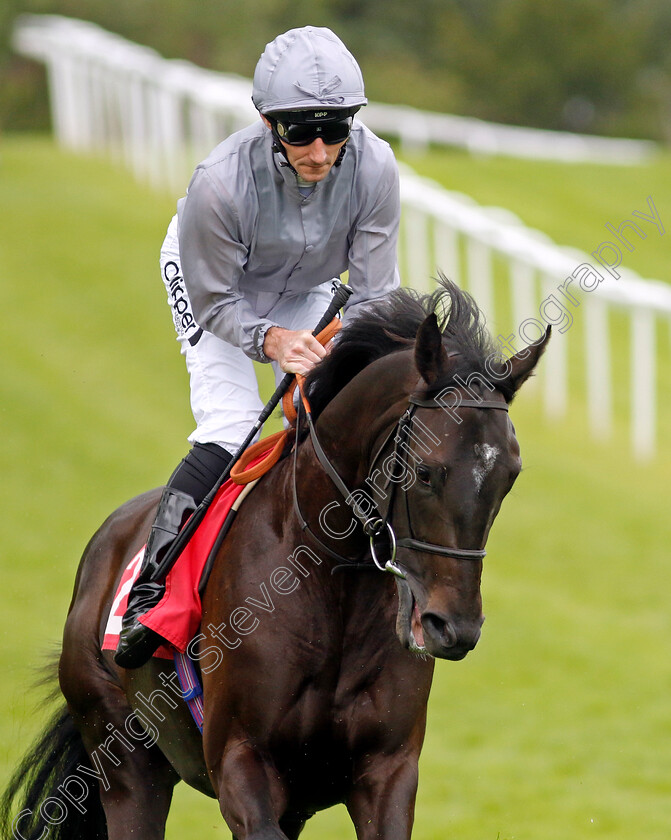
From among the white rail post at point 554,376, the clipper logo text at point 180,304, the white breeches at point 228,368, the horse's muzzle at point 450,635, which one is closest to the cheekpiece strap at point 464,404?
the horse's muzzle at point 450,635

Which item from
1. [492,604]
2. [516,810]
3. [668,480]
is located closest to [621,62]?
[668,480]

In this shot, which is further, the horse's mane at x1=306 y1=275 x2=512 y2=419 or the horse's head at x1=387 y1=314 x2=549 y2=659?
the horse's mane at x1=306 y1=275 x2=512 y2=419

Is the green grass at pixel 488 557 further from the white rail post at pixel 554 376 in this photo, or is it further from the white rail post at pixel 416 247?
the white rail post at pixel 416 247

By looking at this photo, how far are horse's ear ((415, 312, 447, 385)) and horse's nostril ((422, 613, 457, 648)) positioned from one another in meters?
0.57

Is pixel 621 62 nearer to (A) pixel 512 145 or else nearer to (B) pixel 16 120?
(A) pixel 512 145

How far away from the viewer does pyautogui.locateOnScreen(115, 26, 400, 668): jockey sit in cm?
377

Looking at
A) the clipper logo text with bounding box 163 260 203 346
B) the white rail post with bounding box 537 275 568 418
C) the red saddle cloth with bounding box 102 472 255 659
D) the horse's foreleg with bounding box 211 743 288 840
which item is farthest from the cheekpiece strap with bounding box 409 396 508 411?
the white rail post with bounding box 537 275 568 418

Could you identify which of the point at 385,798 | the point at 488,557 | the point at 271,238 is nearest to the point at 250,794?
the point at 385,798

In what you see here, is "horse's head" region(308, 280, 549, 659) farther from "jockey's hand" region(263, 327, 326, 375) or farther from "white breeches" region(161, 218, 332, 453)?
"white breeches" region(161, 218, 332, 453)

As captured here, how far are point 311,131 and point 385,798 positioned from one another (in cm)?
181

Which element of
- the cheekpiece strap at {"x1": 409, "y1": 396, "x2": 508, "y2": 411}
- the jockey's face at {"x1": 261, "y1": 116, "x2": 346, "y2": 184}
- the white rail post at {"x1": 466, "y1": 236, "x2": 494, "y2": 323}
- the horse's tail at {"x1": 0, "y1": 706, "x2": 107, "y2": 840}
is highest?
the jockey's face at {"x1": 261, "y1": 116, "x2": 346, "y2": 184}

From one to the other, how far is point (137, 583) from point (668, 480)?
939 cm

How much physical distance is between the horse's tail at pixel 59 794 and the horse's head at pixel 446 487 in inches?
83.8

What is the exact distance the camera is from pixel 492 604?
391 inches
